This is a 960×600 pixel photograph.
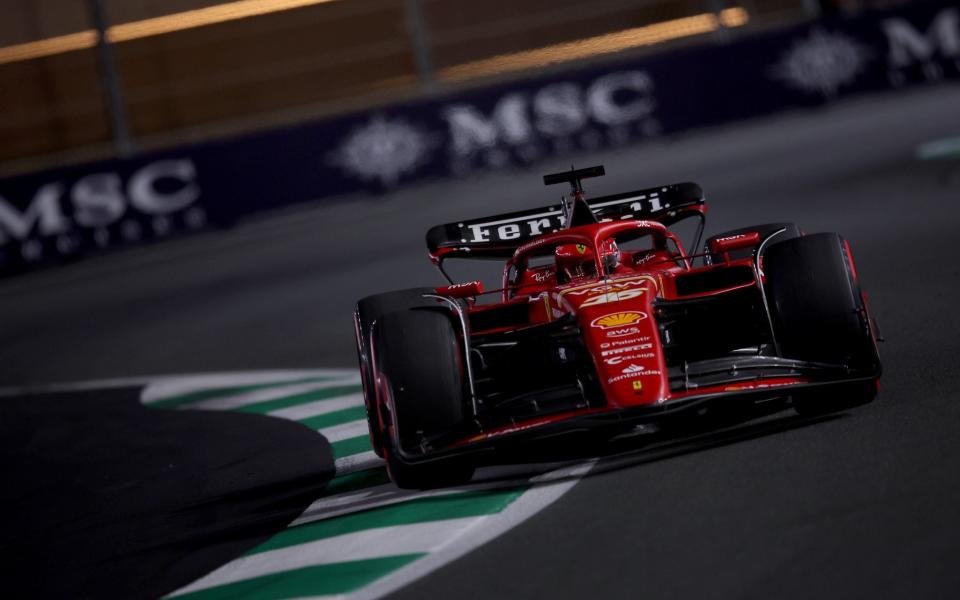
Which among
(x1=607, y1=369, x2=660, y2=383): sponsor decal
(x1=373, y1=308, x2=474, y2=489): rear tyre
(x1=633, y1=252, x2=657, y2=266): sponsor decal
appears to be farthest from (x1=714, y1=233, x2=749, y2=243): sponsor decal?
(x1=373, y1=308, x2=474, y2=489): rear tyre

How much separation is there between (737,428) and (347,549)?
1.78m

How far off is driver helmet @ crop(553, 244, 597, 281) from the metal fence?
48.4 ft

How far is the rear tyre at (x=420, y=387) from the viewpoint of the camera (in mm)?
5922

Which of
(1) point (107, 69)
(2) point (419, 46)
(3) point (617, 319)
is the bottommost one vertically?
(3) point (617, 319)

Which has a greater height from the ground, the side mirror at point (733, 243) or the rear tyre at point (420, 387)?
the side mirror at point (733, 243)

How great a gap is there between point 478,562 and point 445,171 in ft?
46.8

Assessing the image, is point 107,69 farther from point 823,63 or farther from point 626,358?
point 626,358

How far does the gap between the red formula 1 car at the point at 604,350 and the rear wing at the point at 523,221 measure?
66 centimetres

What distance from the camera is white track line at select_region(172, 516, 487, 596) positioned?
5.26 m

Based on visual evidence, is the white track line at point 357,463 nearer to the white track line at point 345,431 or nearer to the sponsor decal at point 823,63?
the white track line at point 345,431

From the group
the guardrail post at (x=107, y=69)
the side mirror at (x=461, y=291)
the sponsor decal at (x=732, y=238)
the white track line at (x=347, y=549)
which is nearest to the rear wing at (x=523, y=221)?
the sponsor decal at (x=732, y=238)

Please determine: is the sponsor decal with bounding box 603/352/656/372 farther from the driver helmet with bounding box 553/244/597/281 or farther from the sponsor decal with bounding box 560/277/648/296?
the driver helmet with bounding box 553/244/597/281

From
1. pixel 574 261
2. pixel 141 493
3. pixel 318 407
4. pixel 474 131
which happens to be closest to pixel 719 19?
pixel 474 131

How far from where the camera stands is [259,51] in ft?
84.0
